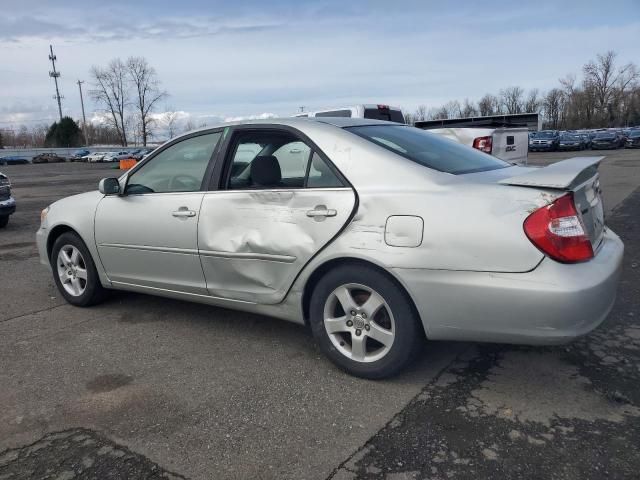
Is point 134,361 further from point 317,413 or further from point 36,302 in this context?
point 36,302

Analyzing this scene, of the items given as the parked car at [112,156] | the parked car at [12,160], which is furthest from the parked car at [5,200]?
the parked car at [12,160]

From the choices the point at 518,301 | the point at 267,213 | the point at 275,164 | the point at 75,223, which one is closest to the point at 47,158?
the point at 75,223

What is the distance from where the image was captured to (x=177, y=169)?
415cm

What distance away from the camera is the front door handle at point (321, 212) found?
3186 mm

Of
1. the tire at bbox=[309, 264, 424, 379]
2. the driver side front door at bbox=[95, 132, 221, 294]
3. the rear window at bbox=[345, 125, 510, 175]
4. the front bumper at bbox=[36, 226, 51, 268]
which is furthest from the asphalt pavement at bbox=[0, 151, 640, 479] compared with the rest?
the rear window at bbox=[345, 125, 510, 175]

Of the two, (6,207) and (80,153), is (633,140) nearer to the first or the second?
(6,207)

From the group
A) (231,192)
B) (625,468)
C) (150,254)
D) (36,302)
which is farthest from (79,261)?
(625,468)

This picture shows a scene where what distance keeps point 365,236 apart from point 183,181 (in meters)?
1.70

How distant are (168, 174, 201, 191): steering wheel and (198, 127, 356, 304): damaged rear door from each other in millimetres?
217

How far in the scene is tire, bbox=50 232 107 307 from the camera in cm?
466

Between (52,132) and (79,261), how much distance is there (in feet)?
293

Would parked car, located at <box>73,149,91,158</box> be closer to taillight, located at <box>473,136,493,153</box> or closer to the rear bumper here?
taillight, located at <box>473,136,493,153</box>

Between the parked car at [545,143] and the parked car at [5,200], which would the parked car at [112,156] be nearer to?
the parked car at [545,143]

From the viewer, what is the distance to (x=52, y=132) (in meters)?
83.1
